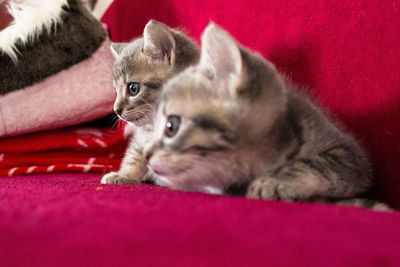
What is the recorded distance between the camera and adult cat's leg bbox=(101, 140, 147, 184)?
1179mm

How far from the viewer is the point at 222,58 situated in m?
0.80

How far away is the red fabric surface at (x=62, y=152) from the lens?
58.5 inches

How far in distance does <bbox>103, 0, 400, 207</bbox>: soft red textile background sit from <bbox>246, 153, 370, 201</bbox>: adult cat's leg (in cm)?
15

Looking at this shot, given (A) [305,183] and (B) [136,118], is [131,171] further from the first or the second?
(A) [305,183]

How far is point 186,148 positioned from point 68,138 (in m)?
0.91

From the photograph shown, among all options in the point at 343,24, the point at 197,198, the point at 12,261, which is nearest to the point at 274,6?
the point at 343,24

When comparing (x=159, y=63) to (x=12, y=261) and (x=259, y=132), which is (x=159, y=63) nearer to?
(x=259, y=132)

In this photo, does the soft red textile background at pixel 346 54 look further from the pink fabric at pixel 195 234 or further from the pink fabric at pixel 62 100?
the pink fabric at pixel 62 100

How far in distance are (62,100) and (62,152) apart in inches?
7.5

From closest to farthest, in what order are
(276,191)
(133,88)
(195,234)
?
(195,234)
(276,191)
(133,88)

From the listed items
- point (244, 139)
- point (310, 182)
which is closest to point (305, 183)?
point (310, 182)

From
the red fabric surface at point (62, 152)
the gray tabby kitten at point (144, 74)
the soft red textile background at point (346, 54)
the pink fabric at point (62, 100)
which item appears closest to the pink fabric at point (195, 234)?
the soft red textile background at point (346, 54)

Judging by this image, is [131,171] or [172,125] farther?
[131,171]

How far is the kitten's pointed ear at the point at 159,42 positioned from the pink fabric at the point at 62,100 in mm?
445
